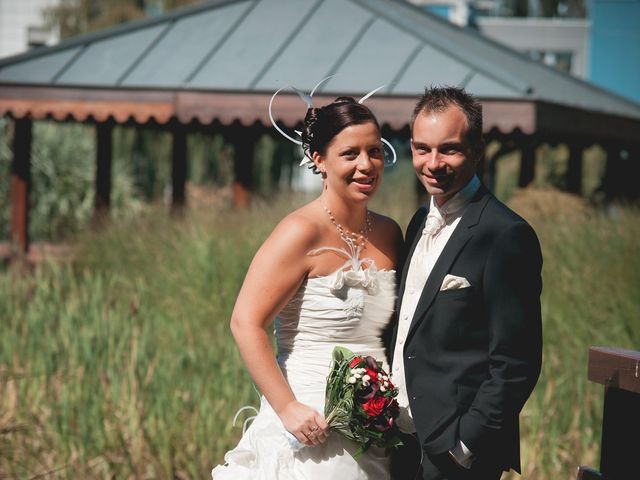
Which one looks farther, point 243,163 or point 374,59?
point 243,163

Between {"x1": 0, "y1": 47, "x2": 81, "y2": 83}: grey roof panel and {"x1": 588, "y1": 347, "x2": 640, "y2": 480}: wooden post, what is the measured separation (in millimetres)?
9054

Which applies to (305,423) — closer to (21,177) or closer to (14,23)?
(21,177)

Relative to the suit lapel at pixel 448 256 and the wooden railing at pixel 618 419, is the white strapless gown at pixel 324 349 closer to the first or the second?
the suit lapel at pixel 448 256

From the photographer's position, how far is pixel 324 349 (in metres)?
3.17

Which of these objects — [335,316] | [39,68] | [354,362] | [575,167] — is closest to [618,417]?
[354,362]

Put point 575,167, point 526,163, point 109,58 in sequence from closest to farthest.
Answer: point 109,58 → point 526,163 → point 575,167

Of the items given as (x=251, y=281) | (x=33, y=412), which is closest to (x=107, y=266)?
(x=33, y=412)

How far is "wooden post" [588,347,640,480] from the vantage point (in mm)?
2814

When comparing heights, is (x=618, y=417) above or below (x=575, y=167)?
below

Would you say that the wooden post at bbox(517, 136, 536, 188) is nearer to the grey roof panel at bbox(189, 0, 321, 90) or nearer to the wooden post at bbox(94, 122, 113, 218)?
the grey roof panel at bbox(189, 0, 321, 90)

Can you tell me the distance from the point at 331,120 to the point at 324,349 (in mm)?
742

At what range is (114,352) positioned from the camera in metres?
6.11

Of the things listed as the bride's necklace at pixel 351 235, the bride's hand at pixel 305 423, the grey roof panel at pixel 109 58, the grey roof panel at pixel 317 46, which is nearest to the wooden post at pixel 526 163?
the grey roof panel at pixel 317 46

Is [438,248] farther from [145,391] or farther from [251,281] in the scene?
[145,391]
